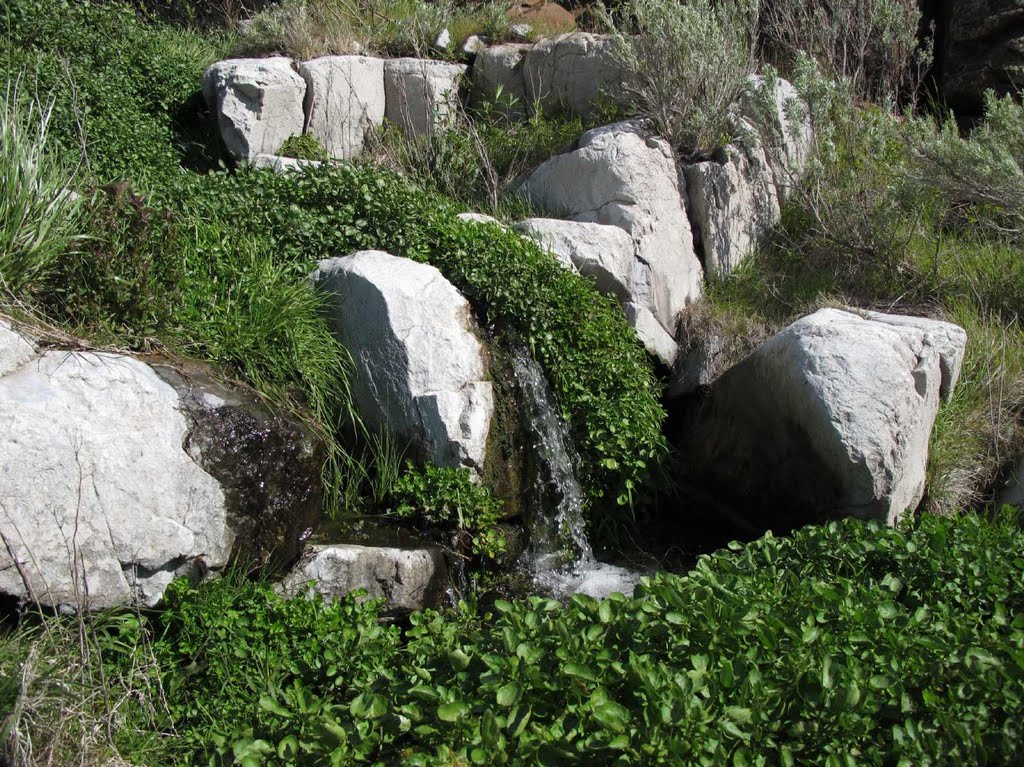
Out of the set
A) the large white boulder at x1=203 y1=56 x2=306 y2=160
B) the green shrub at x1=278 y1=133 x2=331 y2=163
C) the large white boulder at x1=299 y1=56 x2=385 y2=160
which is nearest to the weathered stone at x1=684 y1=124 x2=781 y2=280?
the large white boulder at x1=299 y1=56 x2=385 y2=160

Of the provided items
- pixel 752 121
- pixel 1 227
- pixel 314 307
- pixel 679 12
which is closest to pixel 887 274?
pixel 752 121

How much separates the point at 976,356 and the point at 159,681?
18.1 ft

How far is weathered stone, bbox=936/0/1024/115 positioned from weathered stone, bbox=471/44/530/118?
473cm

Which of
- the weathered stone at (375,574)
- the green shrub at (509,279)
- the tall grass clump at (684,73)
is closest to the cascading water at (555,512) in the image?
the green shrub at (509,279)

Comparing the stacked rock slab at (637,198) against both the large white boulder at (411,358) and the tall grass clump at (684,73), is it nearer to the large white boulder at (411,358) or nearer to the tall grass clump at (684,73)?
the tall grass clump at (684,73)

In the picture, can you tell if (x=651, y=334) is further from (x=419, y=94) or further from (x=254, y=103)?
(x=254, y=103)

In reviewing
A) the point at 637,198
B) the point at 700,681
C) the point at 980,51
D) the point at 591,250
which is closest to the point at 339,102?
the point at 637,198

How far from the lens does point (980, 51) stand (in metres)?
9.71

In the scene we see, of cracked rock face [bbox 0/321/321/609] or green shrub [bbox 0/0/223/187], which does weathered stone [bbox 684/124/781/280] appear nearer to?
green shrub [bbox 0/0/223/187]

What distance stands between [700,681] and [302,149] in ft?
21.4

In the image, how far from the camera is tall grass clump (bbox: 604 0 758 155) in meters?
7.67

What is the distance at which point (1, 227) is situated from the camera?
453 cm

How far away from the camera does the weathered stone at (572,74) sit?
835cm

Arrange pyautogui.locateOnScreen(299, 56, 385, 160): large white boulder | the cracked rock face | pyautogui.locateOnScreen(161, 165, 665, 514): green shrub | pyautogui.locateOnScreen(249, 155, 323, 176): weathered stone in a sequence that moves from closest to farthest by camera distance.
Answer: the cracked rock face, pyautogui.locateOnScreen(161, 165, 665, 514): green shrub, pyautogui.locateOnScreen(249, 155, 323, 176): weathered stone, pyautogui.locateOnScreen(299, 56, 385, 160): large white boulder
